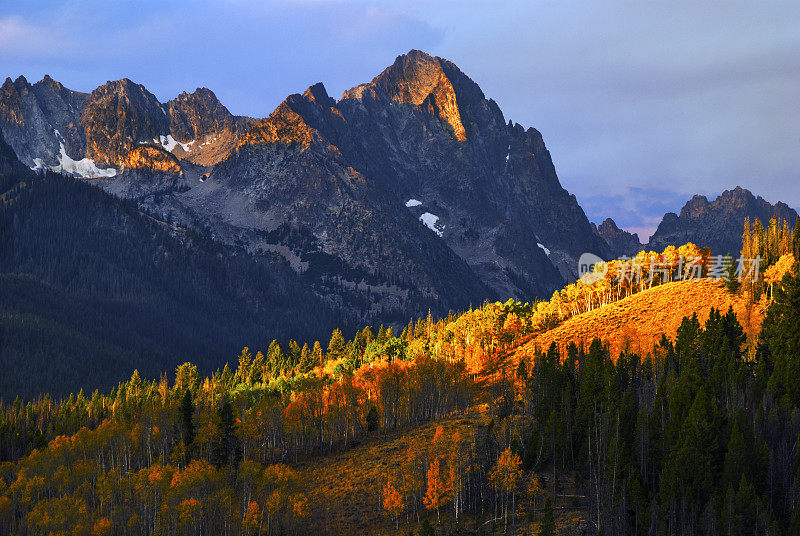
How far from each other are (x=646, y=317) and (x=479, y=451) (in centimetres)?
8179

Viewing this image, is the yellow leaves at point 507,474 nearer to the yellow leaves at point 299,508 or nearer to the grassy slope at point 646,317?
the yellow leaves at point 299,508

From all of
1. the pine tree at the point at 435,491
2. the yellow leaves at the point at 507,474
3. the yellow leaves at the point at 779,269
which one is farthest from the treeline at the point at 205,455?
the yellow leaves at the point at 779,269

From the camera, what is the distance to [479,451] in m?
119

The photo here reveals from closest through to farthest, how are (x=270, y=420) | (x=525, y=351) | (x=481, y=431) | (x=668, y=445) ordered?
(x=668, y=445) < (x=481, y=431) < (x=270, y=420) < (x=525, y=351)

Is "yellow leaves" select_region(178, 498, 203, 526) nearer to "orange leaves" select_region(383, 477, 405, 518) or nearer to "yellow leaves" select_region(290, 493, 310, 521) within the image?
"yellow leaves" select_region(290, 493, 310, 521)

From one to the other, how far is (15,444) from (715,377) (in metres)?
168

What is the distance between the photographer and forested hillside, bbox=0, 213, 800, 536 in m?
92.3

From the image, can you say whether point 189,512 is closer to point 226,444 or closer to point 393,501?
point 226,444

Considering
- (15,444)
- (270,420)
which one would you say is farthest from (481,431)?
(15,444)

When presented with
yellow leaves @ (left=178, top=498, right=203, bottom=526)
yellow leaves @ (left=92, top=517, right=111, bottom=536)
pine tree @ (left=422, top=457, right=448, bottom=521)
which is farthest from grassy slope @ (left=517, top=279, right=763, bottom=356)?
yellow leaves @ (left=92, top=517, right=111, bottom=536)

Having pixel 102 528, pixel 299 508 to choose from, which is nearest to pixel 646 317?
pixel 299 508

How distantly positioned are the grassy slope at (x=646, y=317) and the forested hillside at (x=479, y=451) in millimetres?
3183

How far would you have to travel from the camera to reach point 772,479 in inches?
3597

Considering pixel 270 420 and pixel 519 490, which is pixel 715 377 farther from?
pixel 270 420
